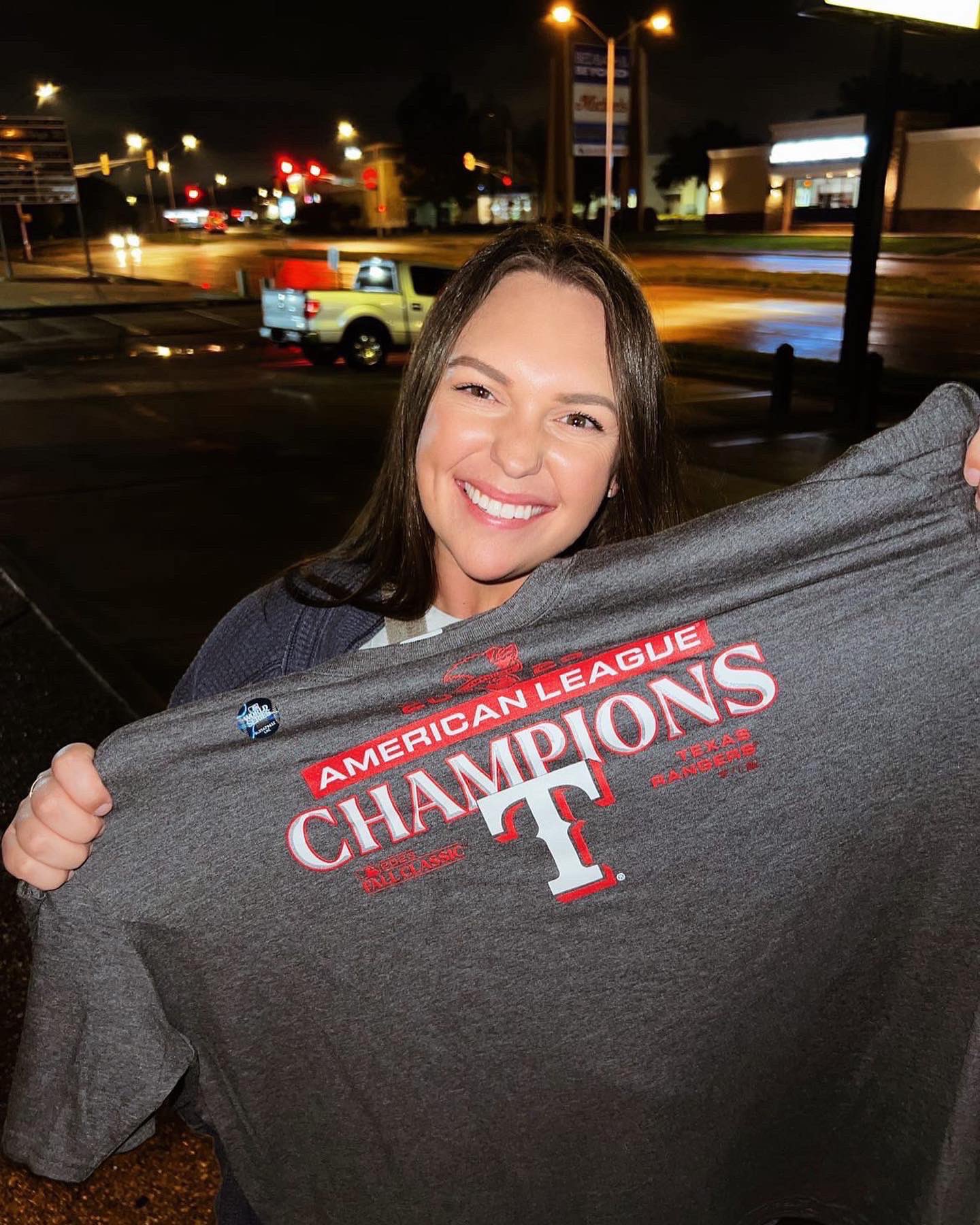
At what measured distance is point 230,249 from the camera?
61000 mm

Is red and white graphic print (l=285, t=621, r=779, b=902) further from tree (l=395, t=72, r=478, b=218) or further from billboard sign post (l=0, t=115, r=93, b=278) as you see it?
tree (l=395, t=72, r=478, b=218)

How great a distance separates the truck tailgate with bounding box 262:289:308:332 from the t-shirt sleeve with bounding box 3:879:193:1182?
666 inches

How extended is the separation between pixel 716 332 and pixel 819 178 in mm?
49183

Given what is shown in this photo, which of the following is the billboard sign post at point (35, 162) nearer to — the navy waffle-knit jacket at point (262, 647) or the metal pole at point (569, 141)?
the metal pole at point (569, 141)

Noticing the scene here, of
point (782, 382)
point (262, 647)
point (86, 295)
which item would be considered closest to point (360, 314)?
point (782, 382)

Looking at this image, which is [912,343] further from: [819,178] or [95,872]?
[819,178]

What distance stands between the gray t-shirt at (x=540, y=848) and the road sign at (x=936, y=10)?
12.2 m

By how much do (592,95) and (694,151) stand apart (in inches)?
3428

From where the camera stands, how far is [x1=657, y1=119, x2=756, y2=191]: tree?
9925cm

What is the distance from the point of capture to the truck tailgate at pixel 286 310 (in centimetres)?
1734

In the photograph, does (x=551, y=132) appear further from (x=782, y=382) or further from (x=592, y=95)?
(x=782, y=382)

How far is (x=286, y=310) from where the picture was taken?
17.5 meters

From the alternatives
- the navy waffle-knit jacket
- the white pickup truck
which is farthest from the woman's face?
the white pickup truck

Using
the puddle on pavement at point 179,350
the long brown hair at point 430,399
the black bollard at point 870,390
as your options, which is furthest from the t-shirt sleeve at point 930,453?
the puddle on pavement at point 179,350
